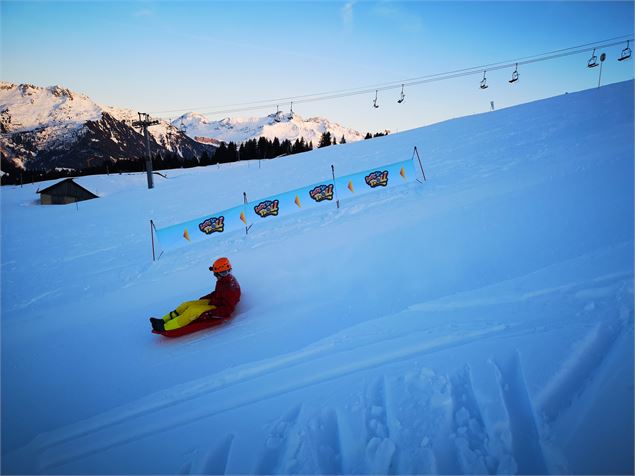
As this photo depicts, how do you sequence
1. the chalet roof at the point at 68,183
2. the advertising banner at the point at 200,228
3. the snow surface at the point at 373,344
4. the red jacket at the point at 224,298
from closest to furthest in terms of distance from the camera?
1. the snow surface at the point at 373,344
2. the red jacket at the point at 224,298
3. the advertising banner at the point at 200,228
4. the chalet roof at the point at 68,183

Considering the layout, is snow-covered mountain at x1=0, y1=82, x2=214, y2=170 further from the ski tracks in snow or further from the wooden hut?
the ski tracks in snow

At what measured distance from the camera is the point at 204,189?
18875 millimetres

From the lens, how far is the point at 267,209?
998cm

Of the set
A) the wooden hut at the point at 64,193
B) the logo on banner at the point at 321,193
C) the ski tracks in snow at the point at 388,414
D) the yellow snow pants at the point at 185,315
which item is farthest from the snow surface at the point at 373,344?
the wooden hut at the point at 64,193

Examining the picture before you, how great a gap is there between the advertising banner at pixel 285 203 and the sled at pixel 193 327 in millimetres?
4418

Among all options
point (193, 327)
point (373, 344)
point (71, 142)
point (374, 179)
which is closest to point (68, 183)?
point (374, 179)

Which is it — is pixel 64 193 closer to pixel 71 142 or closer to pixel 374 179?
pixel 374 179

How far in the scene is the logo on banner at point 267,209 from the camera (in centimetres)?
997

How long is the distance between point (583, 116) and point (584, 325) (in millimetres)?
13256

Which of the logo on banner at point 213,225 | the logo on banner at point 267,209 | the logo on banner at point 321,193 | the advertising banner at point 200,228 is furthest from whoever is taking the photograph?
the logo on banner at point 321,193

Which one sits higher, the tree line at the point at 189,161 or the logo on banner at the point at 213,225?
the tree line at the point at 189,161

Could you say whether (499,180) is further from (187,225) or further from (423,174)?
(187,225)

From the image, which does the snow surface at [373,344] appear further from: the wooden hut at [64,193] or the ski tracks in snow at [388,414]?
the wooden hut at [64,193]

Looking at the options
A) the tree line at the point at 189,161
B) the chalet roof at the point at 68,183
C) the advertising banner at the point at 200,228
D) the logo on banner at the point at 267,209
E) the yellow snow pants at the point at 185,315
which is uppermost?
the tree line at the point at 189,161
